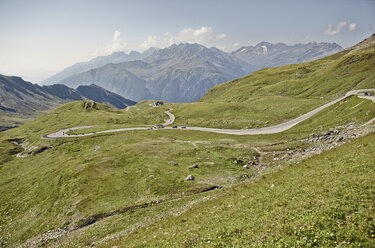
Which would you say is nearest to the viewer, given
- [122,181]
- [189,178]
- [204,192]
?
[204,192]

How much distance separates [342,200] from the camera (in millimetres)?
15219

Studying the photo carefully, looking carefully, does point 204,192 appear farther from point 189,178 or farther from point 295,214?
point 295,214

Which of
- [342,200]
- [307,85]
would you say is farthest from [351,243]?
[307,85]

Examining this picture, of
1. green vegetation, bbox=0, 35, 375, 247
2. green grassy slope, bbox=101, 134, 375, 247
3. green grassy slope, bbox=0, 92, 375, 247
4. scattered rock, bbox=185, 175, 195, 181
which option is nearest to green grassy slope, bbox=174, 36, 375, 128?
green vegetation, bbox=0, 35, 375, 247

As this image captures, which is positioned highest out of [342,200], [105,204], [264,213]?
[342,200]

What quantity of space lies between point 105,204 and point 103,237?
15.0m

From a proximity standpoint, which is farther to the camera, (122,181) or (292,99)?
(292,99)

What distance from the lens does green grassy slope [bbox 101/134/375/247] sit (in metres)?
12.8

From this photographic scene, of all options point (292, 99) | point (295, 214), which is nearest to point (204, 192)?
point (295, 214)

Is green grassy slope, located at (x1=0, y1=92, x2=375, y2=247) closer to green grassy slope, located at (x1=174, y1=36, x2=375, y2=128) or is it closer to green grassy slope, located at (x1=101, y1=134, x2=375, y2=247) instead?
green grassy slope, located at (x1=101, y1=134, x2=375, y2=247)

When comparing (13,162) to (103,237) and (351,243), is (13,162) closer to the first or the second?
(103,237)

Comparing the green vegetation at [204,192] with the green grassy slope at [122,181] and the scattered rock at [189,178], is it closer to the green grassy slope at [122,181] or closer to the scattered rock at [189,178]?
the green grassy slope at [122,181]

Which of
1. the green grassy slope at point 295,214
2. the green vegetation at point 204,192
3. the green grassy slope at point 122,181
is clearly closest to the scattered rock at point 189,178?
the green grassy slope at point 122,181

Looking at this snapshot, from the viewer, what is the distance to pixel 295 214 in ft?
53.1
